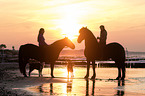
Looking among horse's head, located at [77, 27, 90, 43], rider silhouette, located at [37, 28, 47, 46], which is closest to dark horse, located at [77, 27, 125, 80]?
horse's head, located at [77, 27, 90, 43]

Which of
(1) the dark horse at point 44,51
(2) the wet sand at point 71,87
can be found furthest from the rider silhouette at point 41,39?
(2) the wet sand at point 71,87

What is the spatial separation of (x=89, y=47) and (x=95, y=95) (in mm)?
6953

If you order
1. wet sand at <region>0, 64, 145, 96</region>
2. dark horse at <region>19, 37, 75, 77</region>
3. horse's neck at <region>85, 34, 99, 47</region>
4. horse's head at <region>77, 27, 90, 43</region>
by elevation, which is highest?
horse's head at <region>77, 27, 90, 43</region>

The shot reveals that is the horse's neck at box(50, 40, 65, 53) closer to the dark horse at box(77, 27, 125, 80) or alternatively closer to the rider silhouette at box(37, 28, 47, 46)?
the rider silhouette at box(37, 28, 47, 46)

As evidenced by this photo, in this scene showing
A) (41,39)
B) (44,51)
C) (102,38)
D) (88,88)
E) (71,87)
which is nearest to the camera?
(88,88)

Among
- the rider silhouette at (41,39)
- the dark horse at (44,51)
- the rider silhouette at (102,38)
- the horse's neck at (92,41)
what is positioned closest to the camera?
the rider silhouette at (102,38)

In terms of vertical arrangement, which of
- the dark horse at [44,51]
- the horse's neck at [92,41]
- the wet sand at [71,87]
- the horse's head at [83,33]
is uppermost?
the horse's head at [83,33]

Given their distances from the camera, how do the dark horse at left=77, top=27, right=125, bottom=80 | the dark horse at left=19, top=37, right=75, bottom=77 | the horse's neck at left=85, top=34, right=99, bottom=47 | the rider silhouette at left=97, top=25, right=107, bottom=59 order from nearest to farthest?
Result: the rider silhouette at left=97, top=25, right=107, bottom=59 < the dark horse at left=77, top=27, right=125, bottom=80 < the horse's neck at left=85, top=34, right=99, bottom=47 < the dark horse at left=19, top=37, right=75, bottom=77

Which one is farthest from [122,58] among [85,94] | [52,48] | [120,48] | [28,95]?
[28,95]

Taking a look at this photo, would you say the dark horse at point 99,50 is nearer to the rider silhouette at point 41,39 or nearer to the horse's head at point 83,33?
the horse's head at point 83,33

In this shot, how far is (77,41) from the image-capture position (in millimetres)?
17234

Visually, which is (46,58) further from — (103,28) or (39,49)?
(103,28)

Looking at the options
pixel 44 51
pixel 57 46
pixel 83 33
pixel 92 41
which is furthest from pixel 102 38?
pixel 44 51

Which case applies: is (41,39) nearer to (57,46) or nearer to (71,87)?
(57,46)
